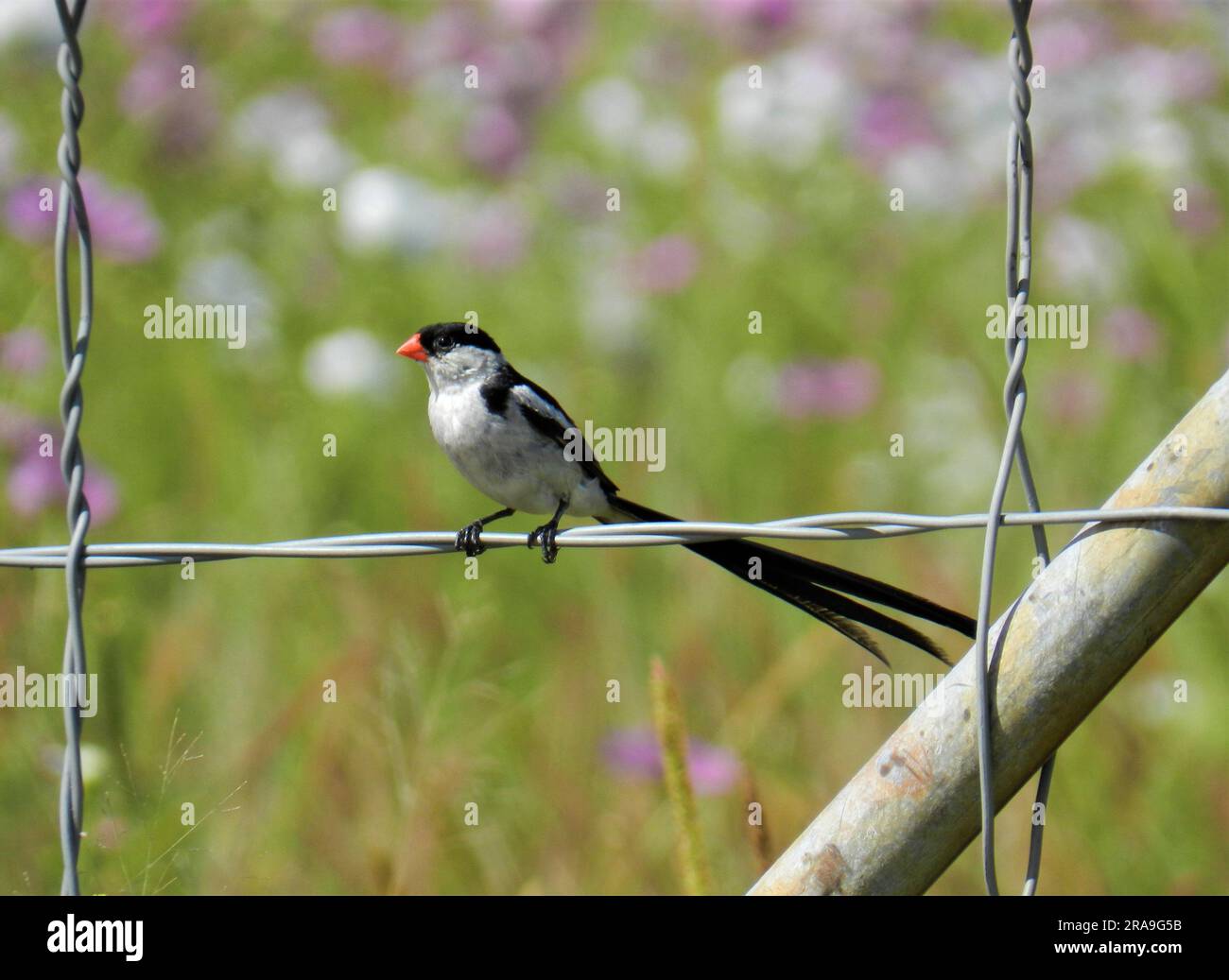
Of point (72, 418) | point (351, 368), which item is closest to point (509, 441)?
point (72, 418)

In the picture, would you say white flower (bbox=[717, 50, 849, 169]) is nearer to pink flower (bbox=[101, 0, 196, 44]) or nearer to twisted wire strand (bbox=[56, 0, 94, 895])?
pink flower (bbox=[101, 0, 196, 44])

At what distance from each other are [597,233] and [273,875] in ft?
11.1

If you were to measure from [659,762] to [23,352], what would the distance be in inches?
67.4

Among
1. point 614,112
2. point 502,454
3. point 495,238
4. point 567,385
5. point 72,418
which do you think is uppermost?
point 614,112

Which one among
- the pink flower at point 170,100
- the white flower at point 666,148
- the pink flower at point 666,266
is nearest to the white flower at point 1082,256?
the pink flower at point 666,266

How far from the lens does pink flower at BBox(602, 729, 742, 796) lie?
306 cm

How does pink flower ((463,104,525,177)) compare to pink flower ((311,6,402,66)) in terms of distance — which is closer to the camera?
pink flower ((463,104,525,177))

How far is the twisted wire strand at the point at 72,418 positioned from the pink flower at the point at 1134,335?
3.30m

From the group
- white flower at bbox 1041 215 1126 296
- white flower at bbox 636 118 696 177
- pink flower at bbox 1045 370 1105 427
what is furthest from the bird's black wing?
white flower at bbox 636 118 696 177

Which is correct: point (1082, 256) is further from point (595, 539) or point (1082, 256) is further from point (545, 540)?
point (595, 539)

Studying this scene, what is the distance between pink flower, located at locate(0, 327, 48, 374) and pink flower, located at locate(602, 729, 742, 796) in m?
1.60

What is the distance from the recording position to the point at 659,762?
3195 mm

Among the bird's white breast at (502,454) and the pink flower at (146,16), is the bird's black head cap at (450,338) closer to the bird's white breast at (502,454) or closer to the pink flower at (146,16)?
the bird's white breast at (502,454)

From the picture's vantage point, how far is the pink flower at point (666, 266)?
5324 mm
